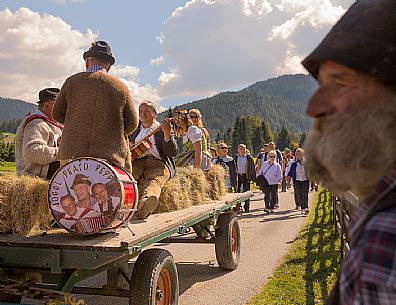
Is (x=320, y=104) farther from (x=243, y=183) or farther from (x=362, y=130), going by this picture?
(x=243, y=183)

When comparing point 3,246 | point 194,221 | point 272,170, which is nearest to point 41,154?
point 3,246

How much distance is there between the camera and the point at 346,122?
4.45 ft

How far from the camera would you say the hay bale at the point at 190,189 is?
19.7 ft

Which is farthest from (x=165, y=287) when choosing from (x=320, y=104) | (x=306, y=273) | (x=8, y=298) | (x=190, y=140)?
(x=320, y=104)

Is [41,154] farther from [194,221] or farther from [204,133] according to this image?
[204,133]

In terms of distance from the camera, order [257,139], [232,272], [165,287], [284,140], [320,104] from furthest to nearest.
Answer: [257,139] < [284,140] < [232,272] < [165,287] < [320,104]

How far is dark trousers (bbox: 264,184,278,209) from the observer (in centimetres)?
1475

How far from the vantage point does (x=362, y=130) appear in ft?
4.35

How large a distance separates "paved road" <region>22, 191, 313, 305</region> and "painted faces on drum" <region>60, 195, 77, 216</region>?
237cm

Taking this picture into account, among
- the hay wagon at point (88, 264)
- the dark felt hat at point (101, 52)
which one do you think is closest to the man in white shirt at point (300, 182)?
the hay wagon at point (88, 264)

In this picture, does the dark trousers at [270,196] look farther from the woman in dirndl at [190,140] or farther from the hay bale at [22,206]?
the hay bale at [22,206]

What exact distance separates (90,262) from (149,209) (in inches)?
66.9

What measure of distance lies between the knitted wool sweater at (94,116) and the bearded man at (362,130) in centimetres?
317

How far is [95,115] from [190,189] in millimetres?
2735
